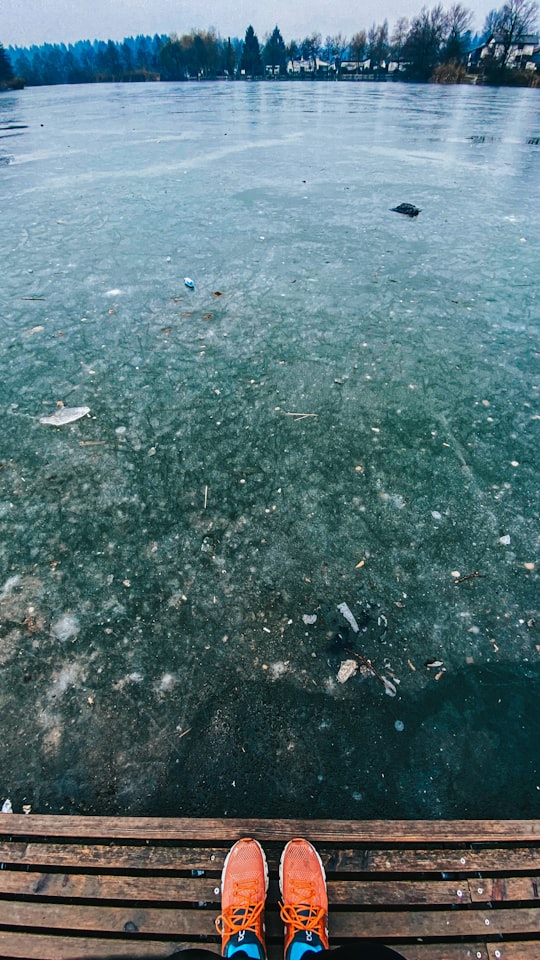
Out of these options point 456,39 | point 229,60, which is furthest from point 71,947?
point 229,60

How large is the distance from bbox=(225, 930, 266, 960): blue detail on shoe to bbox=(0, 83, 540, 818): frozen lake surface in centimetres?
32

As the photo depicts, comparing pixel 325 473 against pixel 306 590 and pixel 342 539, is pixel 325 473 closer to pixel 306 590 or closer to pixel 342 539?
pixel 342 539

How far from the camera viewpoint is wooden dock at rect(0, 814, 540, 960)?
1287mm

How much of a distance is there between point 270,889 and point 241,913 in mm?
157

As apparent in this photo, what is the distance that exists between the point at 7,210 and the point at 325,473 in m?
8.44

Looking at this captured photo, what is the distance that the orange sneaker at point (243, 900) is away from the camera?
1337 millimetres

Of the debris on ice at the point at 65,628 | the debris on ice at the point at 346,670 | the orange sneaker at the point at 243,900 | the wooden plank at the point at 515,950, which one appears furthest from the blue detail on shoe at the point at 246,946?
the debris on ice at the point at 65,628

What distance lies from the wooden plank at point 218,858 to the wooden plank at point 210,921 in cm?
10

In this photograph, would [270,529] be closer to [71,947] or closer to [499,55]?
[71,947]

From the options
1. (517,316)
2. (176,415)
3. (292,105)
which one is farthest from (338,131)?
(176,415)

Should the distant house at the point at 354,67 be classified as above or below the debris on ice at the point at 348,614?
above

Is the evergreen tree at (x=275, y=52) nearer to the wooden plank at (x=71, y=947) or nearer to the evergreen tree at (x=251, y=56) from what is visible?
the evergreen tree at (x=251, y=56)

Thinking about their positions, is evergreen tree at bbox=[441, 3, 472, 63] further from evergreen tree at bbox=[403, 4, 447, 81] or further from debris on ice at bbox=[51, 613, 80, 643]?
debris on ice at bbox=[51, 613, 80, 643]

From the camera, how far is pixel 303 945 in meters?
1.38
